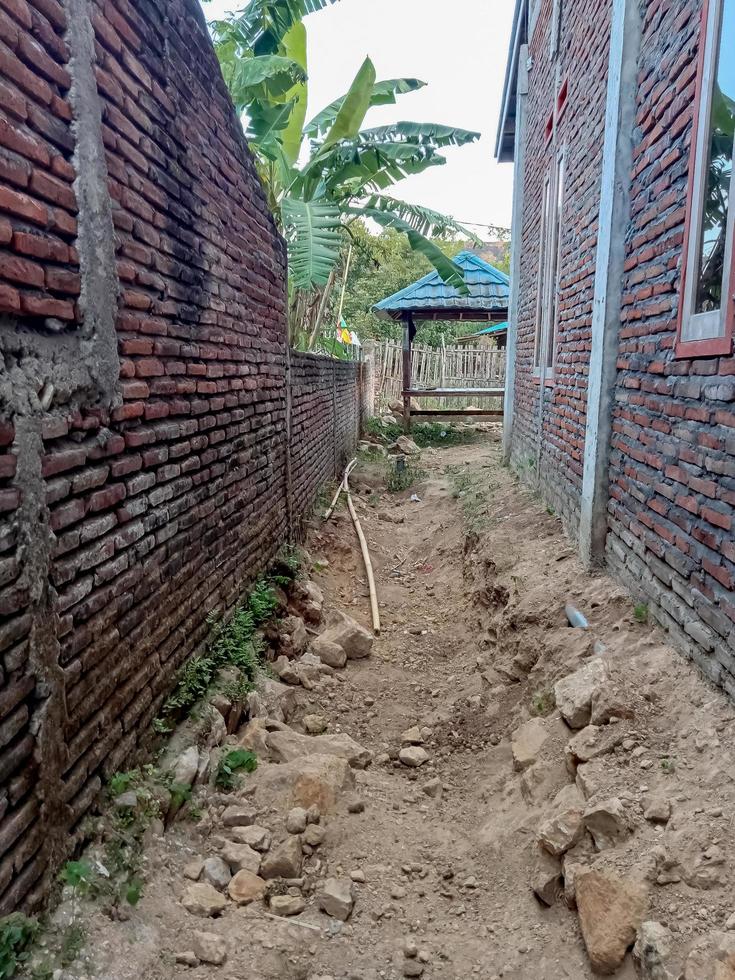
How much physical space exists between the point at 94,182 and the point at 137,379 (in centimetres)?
75

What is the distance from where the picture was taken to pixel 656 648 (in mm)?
3023

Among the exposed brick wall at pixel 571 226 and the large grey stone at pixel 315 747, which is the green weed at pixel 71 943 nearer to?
the large grey stone at pixel 315 747

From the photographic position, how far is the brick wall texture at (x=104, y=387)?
1.82 metres

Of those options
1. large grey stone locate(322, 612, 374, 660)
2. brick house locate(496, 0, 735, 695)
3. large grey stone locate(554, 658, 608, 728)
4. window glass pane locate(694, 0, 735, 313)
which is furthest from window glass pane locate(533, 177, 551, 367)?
large grey stone locate(554, 658, 608, 728)

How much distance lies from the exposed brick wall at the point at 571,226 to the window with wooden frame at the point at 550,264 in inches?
7.1

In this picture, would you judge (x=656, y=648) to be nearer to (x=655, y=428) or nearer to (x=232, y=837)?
(x=655, y=428)

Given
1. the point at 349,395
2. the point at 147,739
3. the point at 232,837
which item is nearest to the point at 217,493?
the point at 147,739

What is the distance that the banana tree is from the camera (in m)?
5.47

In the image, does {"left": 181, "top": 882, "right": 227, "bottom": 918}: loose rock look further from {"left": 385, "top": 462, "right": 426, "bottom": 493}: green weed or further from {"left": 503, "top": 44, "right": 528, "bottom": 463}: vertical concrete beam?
{"left": 385, "top": 462, "right": 426, "bottom": 493}: green weed

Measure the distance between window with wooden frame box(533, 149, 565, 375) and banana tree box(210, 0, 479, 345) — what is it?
0.94m

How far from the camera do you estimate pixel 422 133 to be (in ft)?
21.9

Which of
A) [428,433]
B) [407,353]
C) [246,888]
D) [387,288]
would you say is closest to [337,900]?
[246,888]

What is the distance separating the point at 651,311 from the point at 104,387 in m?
2.75

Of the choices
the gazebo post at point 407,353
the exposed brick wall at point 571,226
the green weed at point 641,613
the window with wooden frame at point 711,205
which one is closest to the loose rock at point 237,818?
the green weed at point 641,613
